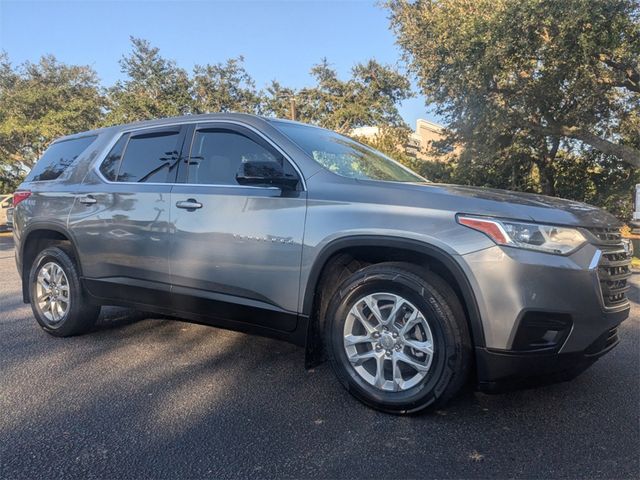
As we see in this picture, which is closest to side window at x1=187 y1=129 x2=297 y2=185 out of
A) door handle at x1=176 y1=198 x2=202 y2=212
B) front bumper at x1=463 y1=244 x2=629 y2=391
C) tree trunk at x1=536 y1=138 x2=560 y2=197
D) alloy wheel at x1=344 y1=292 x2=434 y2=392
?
door handle at x1=176 y1=198 x2=202 y2=212

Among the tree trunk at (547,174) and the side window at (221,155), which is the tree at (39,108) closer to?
the tree trunk at (547,174)

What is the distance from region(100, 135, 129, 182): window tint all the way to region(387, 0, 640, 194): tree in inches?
400

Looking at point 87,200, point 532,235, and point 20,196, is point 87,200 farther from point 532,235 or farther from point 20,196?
point 532,235

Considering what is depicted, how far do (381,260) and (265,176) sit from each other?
0.91m

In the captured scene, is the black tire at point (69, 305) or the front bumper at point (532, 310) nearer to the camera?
the front bumper at point (532, 310)

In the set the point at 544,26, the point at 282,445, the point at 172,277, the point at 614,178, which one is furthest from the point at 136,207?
the point at 614,178

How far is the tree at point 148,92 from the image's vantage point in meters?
30.0

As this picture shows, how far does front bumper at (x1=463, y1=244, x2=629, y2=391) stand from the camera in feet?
8.79

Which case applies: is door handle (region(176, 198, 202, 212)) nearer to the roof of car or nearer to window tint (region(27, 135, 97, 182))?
the roof of car

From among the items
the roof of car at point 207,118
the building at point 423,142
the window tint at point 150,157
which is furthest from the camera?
the building at point 423,142

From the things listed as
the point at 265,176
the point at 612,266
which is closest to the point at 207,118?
the point at 265,176

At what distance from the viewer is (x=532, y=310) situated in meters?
2.68

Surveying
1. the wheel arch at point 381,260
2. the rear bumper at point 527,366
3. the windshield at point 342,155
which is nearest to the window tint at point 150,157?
the windshield at point 342,155

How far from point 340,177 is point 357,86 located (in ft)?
93.6
